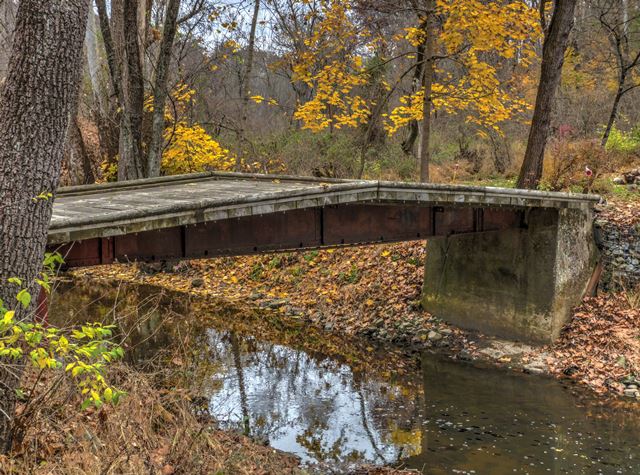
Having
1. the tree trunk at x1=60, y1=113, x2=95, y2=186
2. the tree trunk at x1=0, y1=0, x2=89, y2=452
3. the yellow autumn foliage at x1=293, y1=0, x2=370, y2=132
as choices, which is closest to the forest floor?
the tree trunk at x1=60, y1=113, x2=95, y2=186

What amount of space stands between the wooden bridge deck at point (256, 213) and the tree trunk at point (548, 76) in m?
1.92

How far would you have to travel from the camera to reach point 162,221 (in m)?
7.80

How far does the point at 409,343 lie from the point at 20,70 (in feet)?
34.5

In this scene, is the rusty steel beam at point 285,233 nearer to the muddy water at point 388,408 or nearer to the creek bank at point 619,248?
the muddy water at point 388,408

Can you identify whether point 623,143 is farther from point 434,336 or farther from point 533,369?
point 533,369

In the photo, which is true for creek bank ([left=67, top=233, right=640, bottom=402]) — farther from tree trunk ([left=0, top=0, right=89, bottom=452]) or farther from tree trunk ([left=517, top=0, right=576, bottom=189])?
tree trunk ([left=0, top=0, right=89, bottom=452])

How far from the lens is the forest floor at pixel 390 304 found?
39.9 ft

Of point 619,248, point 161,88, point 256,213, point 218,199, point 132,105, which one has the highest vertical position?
point 161,88

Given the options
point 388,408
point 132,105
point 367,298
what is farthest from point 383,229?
point 132,105

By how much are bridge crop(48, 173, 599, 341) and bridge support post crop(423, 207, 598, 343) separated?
0.02 meters

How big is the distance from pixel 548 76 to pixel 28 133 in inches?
492

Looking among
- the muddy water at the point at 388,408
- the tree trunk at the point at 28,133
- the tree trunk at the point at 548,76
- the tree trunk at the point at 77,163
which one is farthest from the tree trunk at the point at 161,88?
the tree trunk at the point at 28,133

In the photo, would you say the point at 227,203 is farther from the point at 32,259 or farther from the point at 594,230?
the point at 594,230

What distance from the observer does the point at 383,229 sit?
11508 millimetres
